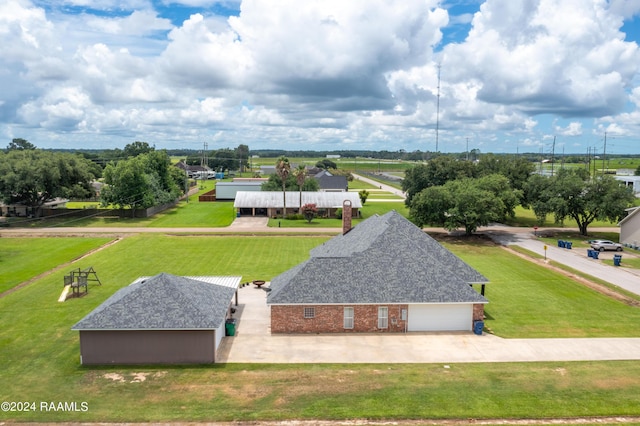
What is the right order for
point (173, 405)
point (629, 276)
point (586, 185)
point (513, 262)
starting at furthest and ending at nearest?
1. point (586, 185)
2. point (513, 262)
3. point (629, 276)
4. point (173, 405)

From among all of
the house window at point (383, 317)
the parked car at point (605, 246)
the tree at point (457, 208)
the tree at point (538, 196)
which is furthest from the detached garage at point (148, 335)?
the tree at point (538, 196)

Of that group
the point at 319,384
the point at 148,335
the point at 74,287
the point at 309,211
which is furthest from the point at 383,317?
the point at 309,211

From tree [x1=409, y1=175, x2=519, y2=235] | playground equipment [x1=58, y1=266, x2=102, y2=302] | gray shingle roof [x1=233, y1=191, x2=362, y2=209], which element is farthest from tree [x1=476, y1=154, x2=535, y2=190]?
playground equipment [x1=58, y1=266, x2=102, y2=302]

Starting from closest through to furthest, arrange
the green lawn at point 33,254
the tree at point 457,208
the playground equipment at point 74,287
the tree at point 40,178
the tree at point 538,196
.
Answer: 1. the playground equipment at point 74,287
2. the green lawn at point 33,254
3. the tree at point 457,208
4. the tree at point 538,196
5. the tree at point 40,178

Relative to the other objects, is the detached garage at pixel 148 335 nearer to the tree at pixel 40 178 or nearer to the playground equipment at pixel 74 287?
the playground equipment at pixel 74 287

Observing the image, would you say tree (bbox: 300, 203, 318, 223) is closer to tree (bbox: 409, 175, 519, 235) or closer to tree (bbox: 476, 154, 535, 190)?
tree (bbox: 409, 175, 519, 235)

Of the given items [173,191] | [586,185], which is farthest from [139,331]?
[173,191]

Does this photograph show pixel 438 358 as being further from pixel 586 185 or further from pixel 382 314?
pixel 586 185

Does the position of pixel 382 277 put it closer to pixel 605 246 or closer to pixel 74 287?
pixel 74 287
